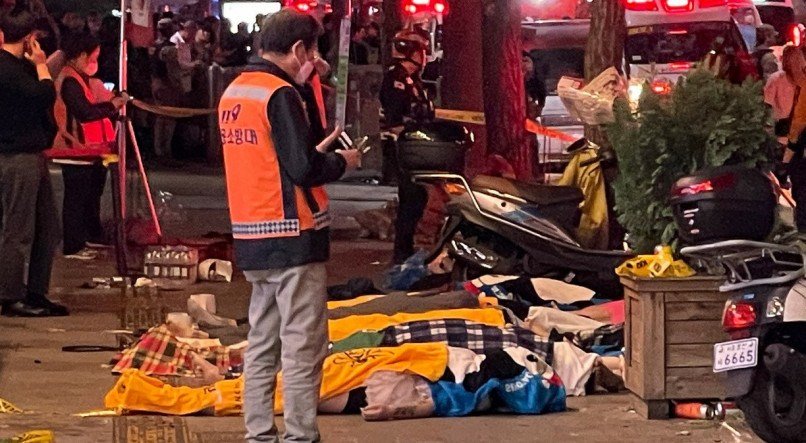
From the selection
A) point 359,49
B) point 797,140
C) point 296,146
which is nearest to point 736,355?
point 296,146

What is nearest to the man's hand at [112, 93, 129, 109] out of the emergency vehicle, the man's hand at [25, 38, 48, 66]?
the man's hand at [25, 38, 48, 66]

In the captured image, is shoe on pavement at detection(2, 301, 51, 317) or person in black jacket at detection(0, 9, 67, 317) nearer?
person in black jacket at detection(0, 9, 67, 317)

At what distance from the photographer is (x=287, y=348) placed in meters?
7.54

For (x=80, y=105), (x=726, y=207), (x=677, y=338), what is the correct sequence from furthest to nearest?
(x=80, y=105) < (x=677, y=338) < (x=726, y=207)

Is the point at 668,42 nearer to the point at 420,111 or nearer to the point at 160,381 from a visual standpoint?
the point at 420,111

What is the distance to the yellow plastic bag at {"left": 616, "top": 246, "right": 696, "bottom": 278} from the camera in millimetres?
8820

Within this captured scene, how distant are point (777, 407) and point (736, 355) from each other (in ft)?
1.21

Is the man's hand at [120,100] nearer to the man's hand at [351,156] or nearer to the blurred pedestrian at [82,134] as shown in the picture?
the blurred pedestrian at [82,134]

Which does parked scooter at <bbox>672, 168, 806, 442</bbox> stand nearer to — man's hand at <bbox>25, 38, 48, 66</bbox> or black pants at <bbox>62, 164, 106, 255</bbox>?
man's hand at <bbox>25, 38, 48, 66</bbox>

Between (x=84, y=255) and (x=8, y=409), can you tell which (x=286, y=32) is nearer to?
(x=8, y=409)

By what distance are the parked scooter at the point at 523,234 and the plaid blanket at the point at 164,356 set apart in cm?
268

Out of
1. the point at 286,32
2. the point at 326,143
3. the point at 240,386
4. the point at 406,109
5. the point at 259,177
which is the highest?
the point at 286,32

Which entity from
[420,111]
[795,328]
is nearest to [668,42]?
[420,111]

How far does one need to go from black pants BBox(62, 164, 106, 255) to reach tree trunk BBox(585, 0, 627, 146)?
16.3 feet
